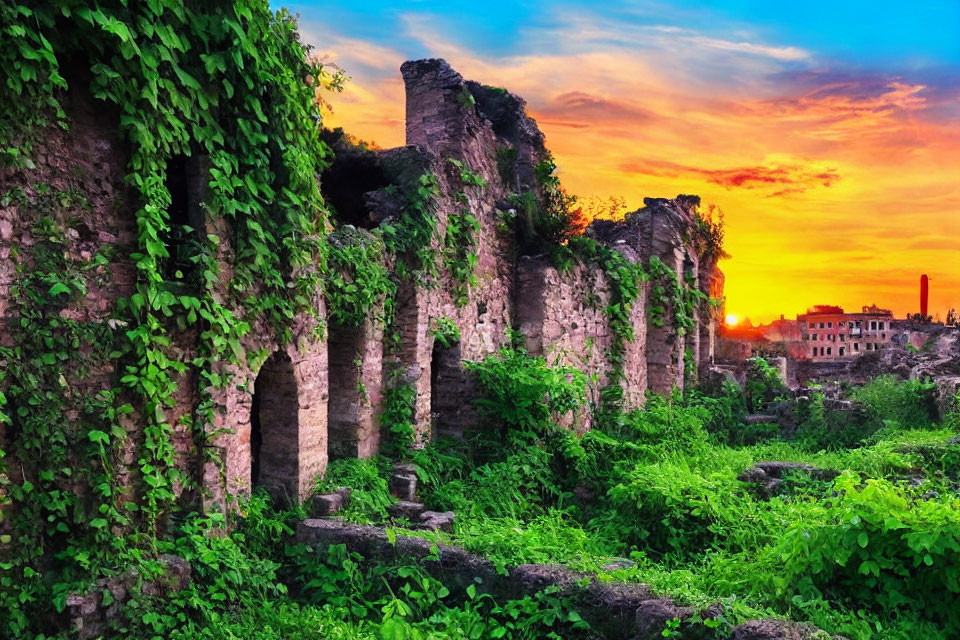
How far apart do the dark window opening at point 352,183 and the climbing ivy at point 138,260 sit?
3.82m

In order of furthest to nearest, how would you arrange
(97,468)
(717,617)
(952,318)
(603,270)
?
(952,318) < (603,270) < (97,468) < (717,617)

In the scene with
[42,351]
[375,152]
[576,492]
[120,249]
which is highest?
[375,152]

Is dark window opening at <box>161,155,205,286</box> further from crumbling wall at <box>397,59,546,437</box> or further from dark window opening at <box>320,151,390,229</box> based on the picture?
dark window opening at <box>320,151,390,229</box>

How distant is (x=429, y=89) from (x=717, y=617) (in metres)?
9.57

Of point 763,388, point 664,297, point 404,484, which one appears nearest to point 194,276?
point 404,484

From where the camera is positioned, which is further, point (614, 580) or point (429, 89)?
point (429, 89)

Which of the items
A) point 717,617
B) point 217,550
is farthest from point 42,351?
point 717,617

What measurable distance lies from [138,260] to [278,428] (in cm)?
259

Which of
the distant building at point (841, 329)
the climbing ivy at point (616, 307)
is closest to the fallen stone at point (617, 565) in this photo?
the climbing ivy at point (616, 307)

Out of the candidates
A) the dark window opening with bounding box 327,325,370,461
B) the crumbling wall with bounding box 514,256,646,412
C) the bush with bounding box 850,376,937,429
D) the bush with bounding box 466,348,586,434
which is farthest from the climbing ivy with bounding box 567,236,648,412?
the dark window opening with bounding box 327,325,370,461

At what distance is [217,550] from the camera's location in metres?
6.06

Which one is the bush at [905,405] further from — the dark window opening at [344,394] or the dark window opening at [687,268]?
the dark window opening at [344,394]

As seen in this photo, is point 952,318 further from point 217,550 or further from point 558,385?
point 217,550

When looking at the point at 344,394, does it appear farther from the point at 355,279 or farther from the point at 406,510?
the point at 406,510
